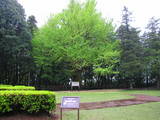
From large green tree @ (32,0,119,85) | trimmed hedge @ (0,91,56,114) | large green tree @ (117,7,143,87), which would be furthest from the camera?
large green tree @ (117,7,143,87)

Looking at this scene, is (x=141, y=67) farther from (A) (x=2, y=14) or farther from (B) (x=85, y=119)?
(A) (x=2, y=14)

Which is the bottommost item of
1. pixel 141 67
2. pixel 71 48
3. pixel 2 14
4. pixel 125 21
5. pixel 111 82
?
pixel 111 82

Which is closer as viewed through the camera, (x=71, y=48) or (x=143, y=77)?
(x=71, y=48)

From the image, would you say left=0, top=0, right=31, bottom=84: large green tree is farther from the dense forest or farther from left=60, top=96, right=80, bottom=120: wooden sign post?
left=60, top=96, right=80, bottom=120: wooden sign post

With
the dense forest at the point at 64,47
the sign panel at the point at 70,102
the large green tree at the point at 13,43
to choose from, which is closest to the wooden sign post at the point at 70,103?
the sign panel at the point at 70,102

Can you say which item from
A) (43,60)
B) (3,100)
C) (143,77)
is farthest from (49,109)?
(143,77)

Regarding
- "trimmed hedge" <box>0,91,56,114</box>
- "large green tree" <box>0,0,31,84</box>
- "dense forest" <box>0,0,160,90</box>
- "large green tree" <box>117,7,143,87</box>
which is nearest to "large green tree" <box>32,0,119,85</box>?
"dense forest" <box>0,0,160,90</box>

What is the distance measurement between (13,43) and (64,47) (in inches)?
200

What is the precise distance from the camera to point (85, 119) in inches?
181

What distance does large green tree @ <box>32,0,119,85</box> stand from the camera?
1422 cm

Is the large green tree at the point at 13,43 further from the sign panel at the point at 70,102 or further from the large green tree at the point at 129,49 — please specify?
the large green tree at the point at 129,49

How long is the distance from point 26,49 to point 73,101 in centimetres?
1327

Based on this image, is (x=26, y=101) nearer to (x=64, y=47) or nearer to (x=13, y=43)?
(x=64, y=47)

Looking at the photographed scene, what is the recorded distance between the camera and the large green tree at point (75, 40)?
1422 centimetres
